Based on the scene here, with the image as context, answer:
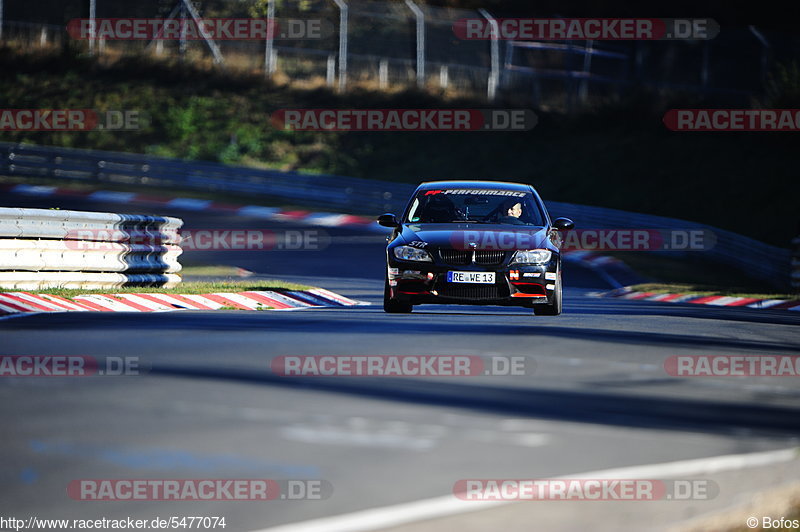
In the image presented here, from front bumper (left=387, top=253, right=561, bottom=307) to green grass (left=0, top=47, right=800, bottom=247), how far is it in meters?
26.4

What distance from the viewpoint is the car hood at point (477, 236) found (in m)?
13.7

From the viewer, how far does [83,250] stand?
52.2 feet

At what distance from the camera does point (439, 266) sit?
13641 mm

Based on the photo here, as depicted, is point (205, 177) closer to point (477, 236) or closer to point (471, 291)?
point (477, 236)

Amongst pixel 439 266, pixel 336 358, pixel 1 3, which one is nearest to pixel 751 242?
pixel 439 266

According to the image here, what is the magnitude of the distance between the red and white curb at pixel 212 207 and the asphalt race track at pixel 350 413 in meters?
22.6

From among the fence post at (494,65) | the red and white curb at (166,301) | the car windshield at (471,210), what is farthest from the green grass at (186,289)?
the fence post at (494,65)

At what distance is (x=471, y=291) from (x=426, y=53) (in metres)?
31.1

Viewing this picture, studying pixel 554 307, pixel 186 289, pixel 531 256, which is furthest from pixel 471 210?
pixel 186 289

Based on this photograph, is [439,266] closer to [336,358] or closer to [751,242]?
[336,358]

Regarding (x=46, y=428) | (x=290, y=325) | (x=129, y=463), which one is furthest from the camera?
(x=290, y=325)

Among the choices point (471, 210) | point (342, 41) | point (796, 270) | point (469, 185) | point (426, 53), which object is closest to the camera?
point (469, 185)

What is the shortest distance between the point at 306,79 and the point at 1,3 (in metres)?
11.3

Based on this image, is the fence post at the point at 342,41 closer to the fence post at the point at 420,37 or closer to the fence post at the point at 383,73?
the fence post at the point at 383,73
